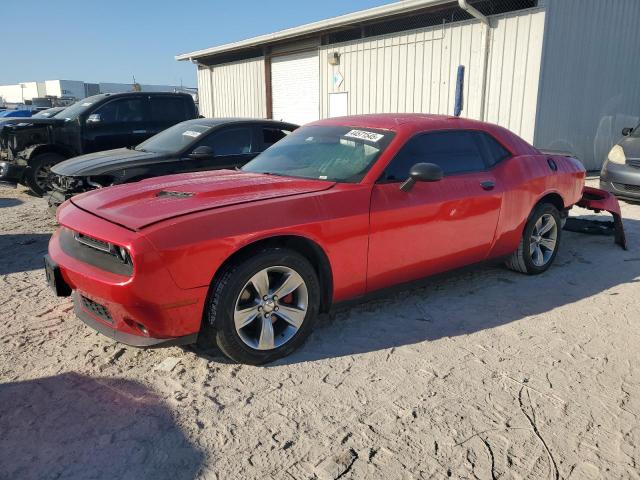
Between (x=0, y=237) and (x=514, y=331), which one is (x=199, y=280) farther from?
(x=0, y=237)

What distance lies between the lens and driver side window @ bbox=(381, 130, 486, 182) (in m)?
3.83

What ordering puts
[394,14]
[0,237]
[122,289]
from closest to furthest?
1. [122,289]
2. [0,237]
3. [394,14]

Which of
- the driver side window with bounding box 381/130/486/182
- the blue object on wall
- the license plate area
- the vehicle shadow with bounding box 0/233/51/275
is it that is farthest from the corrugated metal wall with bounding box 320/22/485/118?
the license plate area

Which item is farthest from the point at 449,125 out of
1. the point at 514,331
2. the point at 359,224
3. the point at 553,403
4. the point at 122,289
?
the point at 122,289

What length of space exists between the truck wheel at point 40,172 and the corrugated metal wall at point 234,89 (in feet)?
31.6

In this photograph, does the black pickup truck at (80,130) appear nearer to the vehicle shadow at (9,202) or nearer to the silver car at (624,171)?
the vehicle shadow at (9,202)

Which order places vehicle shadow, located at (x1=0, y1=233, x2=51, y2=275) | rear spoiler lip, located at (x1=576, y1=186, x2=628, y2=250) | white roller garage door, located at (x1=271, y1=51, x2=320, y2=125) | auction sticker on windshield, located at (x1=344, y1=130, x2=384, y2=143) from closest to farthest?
1. auction sticker on windshield, located at (x1=344, y1=130, x2=384, y2=143)
2. vehicle shadow, located at (x1=0, y1=233, x2=51, y2=275)
3. rear spoiler lip, located at (x1=576, y1=186, x2=628, y2=250)
4. white roller garage door, located at (x1=271, y1=51, x2=320, y2=125)

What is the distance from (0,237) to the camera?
634cm

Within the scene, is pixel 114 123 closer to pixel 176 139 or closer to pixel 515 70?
pixel 176 139

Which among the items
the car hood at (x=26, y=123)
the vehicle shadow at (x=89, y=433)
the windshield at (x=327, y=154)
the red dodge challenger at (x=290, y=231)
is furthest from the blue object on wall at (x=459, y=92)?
the vehicle shadow at (x=89, y=433)

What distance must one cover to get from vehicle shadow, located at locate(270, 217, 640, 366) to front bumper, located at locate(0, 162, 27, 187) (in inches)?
274

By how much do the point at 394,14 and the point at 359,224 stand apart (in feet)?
31.9

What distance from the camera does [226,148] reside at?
6863 mm

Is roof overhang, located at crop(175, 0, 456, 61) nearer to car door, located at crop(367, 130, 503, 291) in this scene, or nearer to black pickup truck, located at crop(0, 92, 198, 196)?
black pickup truck, located at crop(0, 92, 198, 196)
